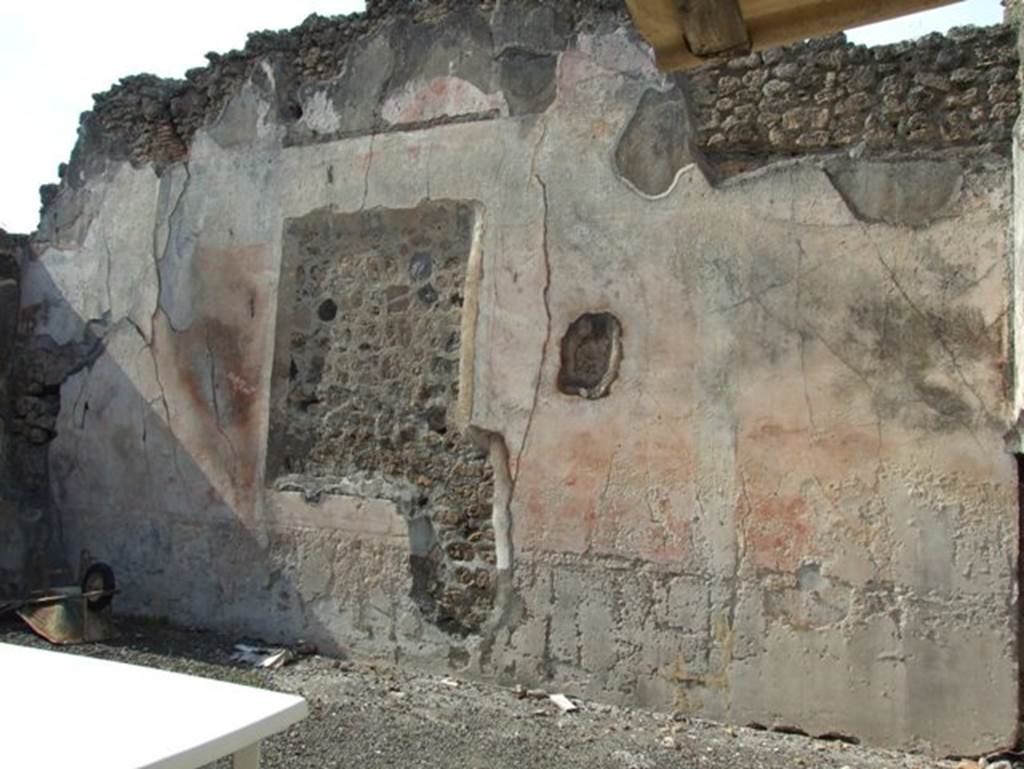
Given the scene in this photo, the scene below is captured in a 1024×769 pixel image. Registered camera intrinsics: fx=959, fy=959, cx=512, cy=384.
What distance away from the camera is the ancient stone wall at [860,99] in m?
3.59

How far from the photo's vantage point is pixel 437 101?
15.3 feet

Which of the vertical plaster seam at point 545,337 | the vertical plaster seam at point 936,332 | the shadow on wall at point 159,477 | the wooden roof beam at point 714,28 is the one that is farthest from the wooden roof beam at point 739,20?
the shadow on wall at point 159,477

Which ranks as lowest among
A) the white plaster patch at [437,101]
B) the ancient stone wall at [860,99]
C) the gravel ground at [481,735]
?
the gravel ground at [481,735]

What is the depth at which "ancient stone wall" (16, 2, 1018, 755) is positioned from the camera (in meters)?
3.58

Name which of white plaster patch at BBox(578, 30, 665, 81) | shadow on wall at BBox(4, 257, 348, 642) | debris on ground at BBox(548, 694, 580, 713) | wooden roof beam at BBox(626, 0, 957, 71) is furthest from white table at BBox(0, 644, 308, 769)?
white plaster patch at BBox(578, 30, 665, 81)

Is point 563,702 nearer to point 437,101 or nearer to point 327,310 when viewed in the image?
point 327,310

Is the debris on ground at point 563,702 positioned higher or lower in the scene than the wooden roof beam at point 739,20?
lower

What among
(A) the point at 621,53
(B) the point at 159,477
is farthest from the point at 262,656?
(A) the point at 621,53

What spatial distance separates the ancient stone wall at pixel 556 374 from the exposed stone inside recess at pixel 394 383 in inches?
0.7

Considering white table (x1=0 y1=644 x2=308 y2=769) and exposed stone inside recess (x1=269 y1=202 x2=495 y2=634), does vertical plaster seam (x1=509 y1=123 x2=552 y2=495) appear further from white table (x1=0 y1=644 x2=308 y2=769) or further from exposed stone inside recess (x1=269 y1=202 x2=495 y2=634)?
white table (x1=0 y1=644 x2=308 y2=769)

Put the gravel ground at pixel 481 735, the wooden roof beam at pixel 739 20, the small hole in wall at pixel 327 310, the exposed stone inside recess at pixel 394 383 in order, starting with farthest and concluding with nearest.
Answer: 1. the small hole in wall at pixel 327 310
2. the exposed stone inside recess at pixel 394 383
3. the gravel ground at pixel 481 735
4. the wooden roof beam at pixel 739 20

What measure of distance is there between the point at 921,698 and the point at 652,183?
228 centimetres

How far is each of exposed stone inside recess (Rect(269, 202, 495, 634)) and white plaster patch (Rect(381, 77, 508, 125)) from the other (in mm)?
457

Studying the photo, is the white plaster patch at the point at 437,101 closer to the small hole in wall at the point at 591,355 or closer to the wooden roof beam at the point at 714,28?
the small hole in wall at the point at 591,355
